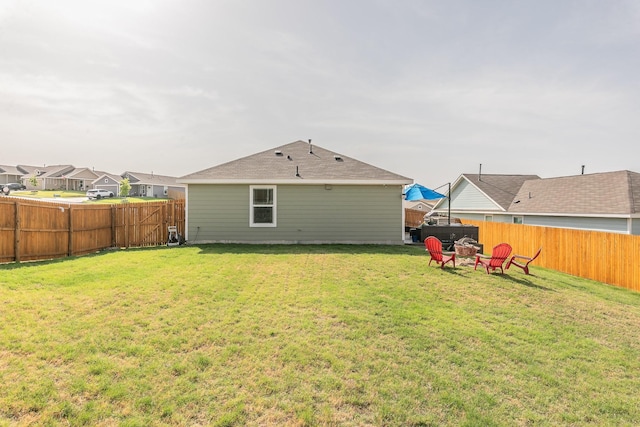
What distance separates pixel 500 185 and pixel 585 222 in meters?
9.78

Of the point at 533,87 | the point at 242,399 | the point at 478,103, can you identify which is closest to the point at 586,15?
the point at 533,87

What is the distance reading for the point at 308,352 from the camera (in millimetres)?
3975

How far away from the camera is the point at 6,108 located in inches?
523

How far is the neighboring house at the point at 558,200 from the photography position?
620 inches

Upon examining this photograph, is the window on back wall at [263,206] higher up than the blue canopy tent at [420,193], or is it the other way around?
the blue canopy tent at [420,193]

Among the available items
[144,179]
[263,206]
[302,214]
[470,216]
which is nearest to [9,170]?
[144,179]

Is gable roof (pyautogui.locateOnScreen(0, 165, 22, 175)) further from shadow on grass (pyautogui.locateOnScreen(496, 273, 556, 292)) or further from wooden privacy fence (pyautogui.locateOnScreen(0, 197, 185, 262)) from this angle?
shadow on grass (pyautogui.locateOnScreen(496, 273, 556, 292))

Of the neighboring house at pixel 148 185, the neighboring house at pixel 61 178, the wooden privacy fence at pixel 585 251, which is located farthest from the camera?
the neighboring house at pixel 61 178

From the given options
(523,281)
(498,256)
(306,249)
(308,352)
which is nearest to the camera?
(308,352)

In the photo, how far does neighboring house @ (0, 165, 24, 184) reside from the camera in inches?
2467

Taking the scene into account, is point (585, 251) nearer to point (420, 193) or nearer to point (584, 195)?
point (420, 193)

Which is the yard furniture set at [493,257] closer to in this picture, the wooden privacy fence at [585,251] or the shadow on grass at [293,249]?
the shadow on grass at [293,249]

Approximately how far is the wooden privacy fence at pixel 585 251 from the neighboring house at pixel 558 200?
6.63m

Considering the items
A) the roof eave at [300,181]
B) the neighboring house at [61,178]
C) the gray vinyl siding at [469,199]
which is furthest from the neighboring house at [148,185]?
the roof eave at [300,181]
